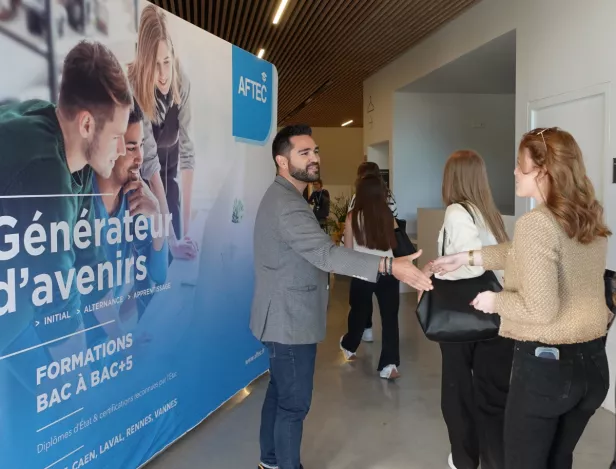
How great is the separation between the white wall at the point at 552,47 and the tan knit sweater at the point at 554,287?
7.50 ft

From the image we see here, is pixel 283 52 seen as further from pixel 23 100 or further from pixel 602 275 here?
pixel 602 275

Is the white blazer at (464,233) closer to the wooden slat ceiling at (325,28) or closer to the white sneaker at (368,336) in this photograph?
the white sneaker at (368,336)

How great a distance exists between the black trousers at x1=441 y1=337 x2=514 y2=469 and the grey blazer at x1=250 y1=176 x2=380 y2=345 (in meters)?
0.67

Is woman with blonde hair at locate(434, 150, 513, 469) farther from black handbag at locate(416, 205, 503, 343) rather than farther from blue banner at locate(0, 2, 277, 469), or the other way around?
blue banner at locate(0, 2, 277, 469)

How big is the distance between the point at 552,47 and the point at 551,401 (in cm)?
367

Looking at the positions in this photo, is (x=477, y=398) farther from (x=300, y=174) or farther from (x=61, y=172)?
(x=61, y=172)

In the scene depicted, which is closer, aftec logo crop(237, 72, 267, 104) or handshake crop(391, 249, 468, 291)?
handshake crop(391, 249, 468, 291)

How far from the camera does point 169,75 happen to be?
9.50ft

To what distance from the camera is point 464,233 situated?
8.17 ft

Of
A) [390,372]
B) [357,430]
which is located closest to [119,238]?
[357,430]

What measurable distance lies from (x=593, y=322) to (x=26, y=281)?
194 cm

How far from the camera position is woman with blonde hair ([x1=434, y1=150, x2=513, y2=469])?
2430mm

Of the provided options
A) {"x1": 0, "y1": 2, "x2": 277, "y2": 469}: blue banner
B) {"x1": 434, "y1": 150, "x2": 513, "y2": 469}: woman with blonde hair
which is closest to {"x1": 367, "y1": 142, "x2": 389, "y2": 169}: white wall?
{"x1": 0, "y1": 2, "x2": 277, "y2": 469}: blue banner

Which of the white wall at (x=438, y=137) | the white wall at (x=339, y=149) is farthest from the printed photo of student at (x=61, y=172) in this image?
the white wall at (x=339, y=149)
